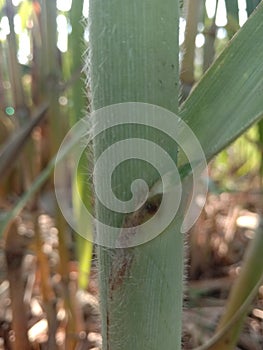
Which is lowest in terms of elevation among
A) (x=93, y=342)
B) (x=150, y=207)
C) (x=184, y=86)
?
(x=93, y=342)

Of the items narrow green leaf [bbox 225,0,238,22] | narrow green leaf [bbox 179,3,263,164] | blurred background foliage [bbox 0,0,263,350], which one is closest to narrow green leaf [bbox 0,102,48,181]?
blurred background foliage [bbox 0,0,263,350]

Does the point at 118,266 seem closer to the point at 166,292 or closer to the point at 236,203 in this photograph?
the point at 166,292

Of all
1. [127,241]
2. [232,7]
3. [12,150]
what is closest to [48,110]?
[12,150]

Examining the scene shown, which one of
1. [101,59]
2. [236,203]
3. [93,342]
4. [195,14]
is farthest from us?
[236,203]

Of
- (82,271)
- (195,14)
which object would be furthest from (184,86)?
(82,271)

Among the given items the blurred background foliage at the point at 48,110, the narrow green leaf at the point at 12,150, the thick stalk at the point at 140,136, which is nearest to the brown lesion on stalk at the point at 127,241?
the thick stalk at the point at 140,136

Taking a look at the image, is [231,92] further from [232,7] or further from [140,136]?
[232,7]
